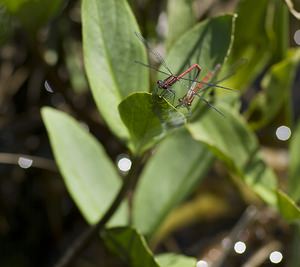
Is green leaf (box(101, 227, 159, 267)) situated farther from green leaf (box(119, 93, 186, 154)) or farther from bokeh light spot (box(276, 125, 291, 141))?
bokeh light spot (box(276, 125, 291, 141))

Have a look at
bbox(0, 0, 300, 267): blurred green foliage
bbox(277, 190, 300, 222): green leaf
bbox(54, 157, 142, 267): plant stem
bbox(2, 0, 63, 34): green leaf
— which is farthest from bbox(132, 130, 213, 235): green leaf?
bbox(2, 0, 63, 34): green leaf

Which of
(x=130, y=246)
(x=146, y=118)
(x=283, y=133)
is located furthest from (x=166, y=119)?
(x=283, y=133)

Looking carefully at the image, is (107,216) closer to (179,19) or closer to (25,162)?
(179,19)

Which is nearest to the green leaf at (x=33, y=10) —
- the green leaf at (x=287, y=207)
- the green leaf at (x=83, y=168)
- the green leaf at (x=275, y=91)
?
the green leaf at (x=83, y=168)

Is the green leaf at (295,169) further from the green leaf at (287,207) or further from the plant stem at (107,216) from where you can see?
the plant stem at (107,216)

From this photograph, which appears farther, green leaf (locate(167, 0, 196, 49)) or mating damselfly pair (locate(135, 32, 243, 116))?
green leaf (locate(167, 0, 196, 49))
